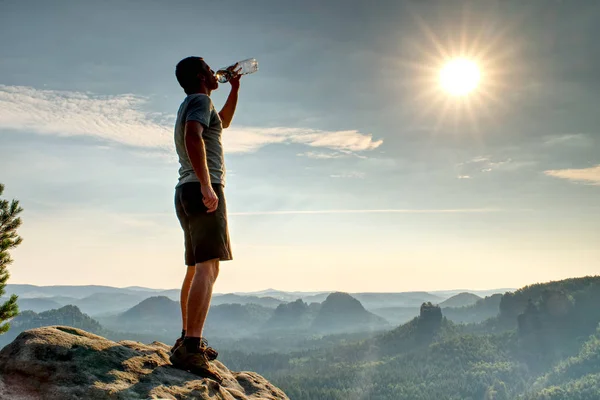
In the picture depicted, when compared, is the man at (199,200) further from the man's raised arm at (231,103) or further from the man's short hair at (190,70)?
the man's raised arm at (231,103)

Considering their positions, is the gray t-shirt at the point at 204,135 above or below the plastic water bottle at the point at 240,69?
below

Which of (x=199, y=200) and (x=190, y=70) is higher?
(x=190, y=70)

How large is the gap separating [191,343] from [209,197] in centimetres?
178

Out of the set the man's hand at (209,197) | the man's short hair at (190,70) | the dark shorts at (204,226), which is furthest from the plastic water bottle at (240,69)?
the man's hand at (209,197)

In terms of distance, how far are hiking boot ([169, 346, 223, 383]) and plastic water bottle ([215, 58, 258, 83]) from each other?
13.6 feet

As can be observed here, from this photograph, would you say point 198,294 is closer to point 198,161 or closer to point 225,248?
point 225,248

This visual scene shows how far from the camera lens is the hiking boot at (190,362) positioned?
558 centimetres

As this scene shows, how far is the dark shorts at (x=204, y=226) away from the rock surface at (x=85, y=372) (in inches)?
52.8

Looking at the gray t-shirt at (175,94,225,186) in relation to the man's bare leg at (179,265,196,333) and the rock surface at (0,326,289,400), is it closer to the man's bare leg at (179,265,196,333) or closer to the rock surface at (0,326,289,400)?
the man's bare leg at (179,265,196,333)

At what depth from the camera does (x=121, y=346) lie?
223 inches

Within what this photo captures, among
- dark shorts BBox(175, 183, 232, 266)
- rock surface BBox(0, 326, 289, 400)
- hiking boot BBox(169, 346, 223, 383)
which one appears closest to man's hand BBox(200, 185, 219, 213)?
dark shorts BBox(175, 183, 232, 266)

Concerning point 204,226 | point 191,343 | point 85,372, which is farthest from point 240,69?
point 85,372

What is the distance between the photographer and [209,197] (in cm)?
546

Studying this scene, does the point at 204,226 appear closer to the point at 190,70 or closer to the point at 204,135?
the point at 204,135
